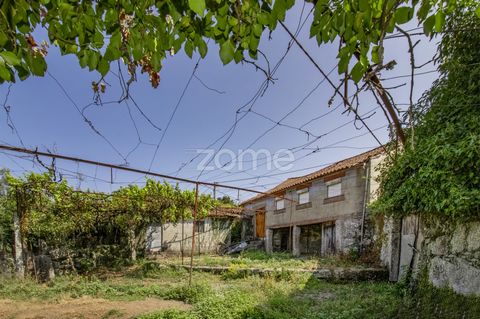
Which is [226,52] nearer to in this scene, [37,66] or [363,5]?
[363,5]

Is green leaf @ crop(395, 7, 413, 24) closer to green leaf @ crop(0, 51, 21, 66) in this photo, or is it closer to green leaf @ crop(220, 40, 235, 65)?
green leaf @ crop(220, 40, 235, 65)

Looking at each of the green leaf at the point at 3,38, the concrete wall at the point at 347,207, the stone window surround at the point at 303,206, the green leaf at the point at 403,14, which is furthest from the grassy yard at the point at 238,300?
the stone window surround at the point at 303,206

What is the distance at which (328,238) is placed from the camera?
51.2ft

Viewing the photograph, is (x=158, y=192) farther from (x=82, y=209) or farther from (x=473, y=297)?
(x=473, y=297)

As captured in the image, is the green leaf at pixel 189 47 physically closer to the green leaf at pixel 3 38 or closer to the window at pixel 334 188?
the green leaf at pixel 3 38

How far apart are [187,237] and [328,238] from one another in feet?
30.0

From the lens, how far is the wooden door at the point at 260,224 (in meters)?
22.4

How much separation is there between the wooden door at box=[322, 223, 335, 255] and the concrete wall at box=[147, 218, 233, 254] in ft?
25.8

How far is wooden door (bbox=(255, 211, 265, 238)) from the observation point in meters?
22.4

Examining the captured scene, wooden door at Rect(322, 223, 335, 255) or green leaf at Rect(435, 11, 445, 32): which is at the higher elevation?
green leaf at Rect(435, 11, 445, 32)

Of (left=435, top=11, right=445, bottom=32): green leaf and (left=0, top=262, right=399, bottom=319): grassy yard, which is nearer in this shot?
(left=435, top=11, right=445, bottom=32): green leaf

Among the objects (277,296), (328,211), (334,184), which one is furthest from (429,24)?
(328,211)

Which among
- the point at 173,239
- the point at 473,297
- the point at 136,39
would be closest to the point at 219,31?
the point at 136,39

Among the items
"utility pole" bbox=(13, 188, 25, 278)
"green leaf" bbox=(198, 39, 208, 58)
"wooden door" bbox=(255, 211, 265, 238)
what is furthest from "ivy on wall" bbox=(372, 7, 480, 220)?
"wooden door" bbox=(255, 211, 265, 238)
